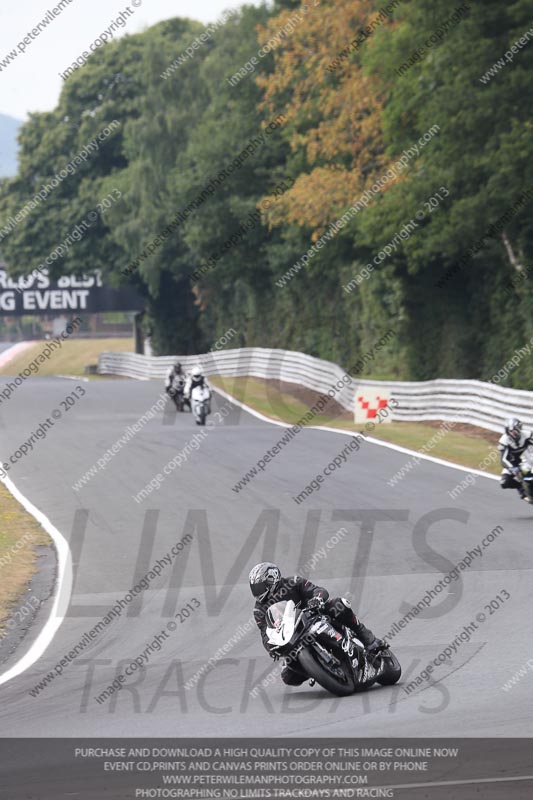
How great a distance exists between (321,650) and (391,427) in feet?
60.5

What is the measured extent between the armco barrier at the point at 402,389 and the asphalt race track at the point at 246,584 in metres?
2.95

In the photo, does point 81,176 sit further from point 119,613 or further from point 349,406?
point 119,613

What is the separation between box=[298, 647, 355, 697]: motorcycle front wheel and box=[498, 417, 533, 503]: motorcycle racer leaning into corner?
7.58 metres

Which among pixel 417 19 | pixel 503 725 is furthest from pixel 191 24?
pixel 503 725

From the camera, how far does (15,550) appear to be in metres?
15.4

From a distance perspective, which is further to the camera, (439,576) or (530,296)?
(530,296)

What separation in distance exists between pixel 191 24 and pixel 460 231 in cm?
3494

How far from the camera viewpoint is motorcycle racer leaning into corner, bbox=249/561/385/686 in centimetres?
865

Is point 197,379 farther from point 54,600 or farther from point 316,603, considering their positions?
point 316,603

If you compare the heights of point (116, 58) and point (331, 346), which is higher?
point (116, 58)

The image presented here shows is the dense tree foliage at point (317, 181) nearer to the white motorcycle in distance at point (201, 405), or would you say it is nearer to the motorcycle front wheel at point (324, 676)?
the white motorcycle in distance at point (201, 405)

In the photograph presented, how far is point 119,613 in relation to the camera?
1202cm

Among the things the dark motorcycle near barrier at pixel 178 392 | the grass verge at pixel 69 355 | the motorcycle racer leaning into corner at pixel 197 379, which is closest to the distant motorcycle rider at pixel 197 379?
the motorcycle racer leaning into corner at pixel 197 379

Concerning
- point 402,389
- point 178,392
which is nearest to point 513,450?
point 402,389
